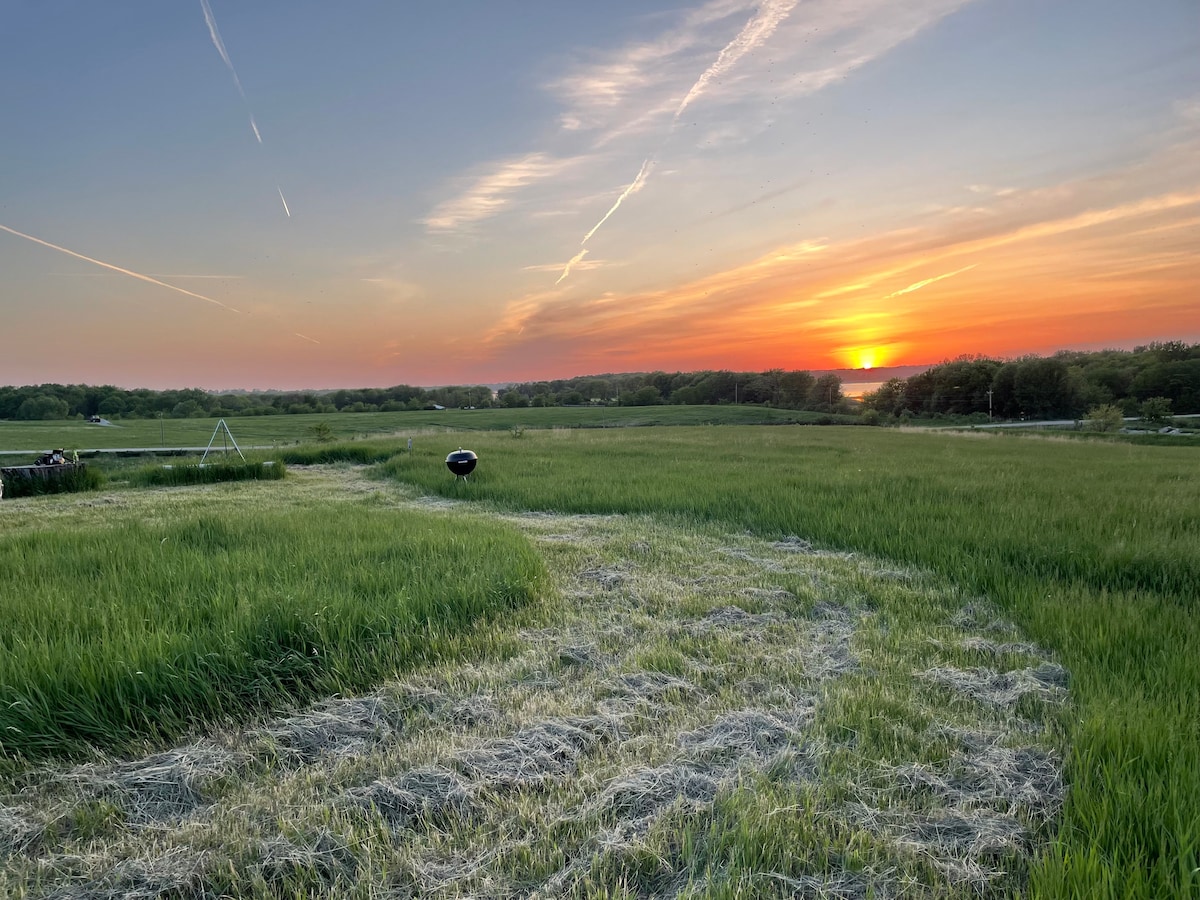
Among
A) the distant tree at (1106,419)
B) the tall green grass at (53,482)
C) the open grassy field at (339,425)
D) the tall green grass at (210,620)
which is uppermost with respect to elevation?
the open grassy field at (339,425)

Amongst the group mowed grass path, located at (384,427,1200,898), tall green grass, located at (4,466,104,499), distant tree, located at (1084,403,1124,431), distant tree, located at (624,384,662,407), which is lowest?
distant tree, located at (1084,403,1124,431)

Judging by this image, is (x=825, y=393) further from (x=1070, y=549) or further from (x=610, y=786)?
(x=610, y=786)

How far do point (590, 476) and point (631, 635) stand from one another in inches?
318

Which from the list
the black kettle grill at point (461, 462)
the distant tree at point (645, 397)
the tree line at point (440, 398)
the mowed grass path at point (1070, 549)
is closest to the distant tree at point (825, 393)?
the tree line at point (440, 398)

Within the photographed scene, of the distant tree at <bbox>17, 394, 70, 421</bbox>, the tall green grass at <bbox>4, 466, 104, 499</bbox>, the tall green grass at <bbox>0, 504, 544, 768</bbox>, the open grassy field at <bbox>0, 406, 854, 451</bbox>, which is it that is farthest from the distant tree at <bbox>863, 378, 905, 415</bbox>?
the distant tree at <bbox>17, 394, 70, 421</bbox>

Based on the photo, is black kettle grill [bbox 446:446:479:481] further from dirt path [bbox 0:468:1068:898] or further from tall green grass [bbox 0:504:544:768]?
dirt path [bbox 0:468:1068:898]

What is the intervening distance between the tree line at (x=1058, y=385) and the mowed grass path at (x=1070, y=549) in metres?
59.4

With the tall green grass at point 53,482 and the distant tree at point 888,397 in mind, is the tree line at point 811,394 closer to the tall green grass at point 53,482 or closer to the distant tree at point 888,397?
the distant tree at point 888,397

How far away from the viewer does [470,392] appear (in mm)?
75188

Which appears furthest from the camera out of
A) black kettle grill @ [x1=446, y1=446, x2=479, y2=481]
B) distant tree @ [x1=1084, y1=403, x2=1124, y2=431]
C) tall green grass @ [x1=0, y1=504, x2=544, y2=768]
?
distant tree @ [x1=1084, y1=403, x2=1124, y2=431]

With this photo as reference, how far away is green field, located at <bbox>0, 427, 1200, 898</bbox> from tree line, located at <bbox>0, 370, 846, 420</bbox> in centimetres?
5394

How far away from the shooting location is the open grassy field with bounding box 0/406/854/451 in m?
32.7

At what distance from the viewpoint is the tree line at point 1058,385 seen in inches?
2231

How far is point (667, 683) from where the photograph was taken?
3074 millimetres
